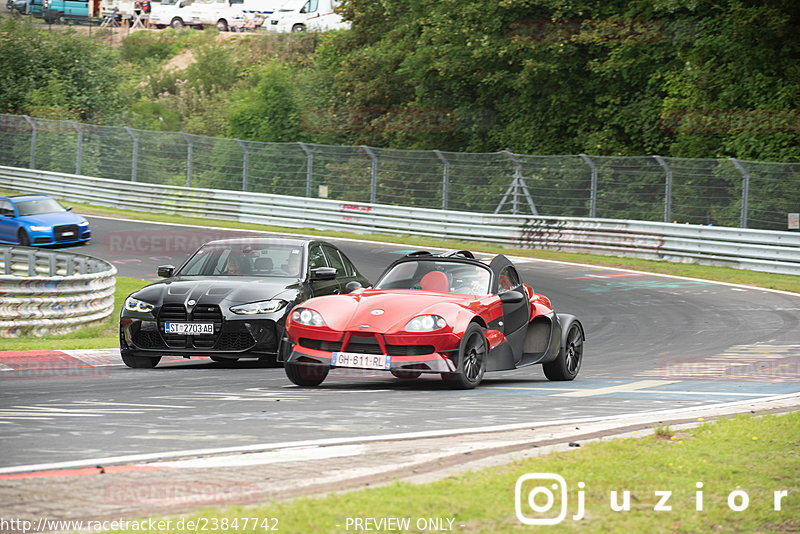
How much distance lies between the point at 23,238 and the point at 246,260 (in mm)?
17011

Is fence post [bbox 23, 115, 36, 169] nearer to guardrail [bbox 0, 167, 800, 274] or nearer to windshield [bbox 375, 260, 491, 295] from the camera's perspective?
guardrail [bbox 0, 167, 800, 274]

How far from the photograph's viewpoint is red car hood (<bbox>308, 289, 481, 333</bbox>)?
1034 centimetres

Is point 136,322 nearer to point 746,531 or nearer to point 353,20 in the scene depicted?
point 746,531

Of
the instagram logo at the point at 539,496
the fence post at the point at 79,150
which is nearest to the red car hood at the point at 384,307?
the instagram logo at the point at 539,496

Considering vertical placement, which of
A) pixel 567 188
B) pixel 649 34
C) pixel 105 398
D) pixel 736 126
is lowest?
pixel 105 398

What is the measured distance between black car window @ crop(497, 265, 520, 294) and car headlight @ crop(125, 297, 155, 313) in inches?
157

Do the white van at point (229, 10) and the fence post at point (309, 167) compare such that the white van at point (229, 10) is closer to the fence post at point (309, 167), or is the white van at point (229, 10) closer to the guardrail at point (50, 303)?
the fence post at point (309, 167)

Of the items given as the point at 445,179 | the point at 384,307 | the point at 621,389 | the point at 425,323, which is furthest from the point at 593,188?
the point at 425,323

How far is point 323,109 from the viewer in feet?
151

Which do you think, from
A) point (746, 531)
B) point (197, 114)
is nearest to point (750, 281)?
point (746, 531)

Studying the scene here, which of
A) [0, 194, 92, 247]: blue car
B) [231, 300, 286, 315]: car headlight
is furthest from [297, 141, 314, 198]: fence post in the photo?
[231, 300, 286, 315]: car headlight

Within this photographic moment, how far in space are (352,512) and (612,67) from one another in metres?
30.9

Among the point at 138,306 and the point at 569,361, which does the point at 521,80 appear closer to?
the point at 569,361

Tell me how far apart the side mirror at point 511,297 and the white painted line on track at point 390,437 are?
2401mm
